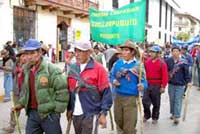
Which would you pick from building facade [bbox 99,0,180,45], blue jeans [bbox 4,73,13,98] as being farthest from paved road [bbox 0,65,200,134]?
building facade [bbox 99,0,180,45]

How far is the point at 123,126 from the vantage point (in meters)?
6.64

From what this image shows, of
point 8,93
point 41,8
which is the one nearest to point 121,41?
point 8,93

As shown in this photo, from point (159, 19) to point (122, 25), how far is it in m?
62.3

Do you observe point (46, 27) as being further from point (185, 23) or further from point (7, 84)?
point (185, 23)

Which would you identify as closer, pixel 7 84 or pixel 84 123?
pixel 84 123

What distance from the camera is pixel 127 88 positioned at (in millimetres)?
6707

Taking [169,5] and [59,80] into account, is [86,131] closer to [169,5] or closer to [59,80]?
[59,80]

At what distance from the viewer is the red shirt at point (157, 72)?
912 cm

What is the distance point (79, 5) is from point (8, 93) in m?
20.7

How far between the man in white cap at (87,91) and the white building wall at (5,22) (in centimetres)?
1683

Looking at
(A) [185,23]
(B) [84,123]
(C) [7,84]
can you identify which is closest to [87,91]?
(B) [84,123]

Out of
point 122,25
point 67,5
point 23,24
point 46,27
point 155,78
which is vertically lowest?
point 155,78

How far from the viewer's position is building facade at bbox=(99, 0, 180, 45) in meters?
60.7

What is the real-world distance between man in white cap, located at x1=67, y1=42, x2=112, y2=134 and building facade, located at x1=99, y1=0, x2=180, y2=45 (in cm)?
4352
